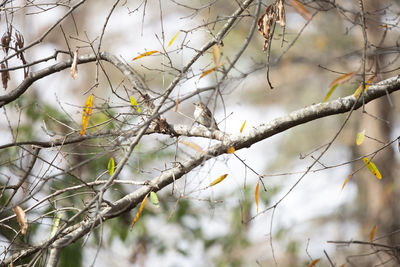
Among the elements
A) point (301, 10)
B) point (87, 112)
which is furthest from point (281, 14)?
point (87, 112)

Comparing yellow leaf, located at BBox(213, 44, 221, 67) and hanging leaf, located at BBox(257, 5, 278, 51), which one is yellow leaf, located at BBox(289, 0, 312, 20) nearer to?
hanging leaf, located at BBox(257, 5, 278, 51)

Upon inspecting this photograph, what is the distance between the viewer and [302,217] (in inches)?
466

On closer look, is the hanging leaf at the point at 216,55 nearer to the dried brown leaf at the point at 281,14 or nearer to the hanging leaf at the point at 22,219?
the dried brown leaf at the point at 281,14

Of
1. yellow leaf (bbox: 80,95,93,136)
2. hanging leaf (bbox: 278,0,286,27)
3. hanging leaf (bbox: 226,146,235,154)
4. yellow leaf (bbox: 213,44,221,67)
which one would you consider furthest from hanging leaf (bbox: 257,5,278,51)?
yellow leaf (bbox: 80,95,93,136)

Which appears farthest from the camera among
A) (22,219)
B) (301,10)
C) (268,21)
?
(268,21)

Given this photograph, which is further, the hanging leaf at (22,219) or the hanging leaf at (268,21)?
the hanging leaf at (268,21)

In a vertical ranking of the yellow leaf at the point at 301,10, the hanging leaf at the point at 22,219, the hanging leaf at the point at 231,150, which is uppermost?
the yellow leaf at the point at 301,10

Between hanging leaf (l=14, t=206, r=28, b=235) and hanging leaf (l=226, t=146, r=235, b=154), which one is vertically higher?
hanging leaf (l=226, t=146, r=235, b=154)

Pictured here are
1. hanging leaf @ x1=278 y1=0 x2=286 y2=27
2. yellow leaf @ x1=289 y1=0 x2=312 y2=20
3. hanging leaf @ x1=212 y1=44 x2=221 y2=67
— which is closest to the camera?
hanging leaf @ x1=212 y1=44 x2=221 y2=67

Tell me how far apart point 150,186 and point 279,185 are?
501 cm

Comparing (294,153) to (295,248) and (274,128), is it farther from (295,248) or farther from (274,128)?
(274,128)

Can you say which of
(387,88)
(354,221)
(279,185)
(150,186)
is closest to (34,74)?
(150,186)

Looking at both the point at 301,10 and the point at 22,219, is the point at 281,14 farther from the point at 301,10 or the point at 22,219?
the point at 22,219

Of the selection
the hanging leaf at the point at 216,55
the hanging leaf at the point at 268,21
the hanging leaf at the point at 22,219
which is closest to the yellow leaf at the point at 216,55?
the hanging leaf at the point at 216,55
